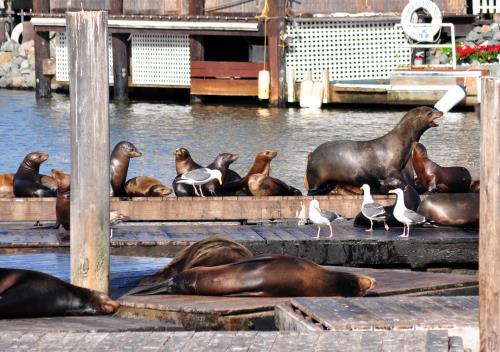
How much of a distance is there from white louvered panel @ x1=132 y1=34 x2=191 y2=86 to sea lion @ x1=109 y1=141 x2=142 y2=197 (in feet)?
75.4

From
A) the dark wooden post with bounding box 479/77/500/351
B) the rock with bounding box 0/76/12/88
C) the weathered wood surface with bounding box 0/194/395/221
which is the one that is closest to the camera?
the dark wooden post with bounding box 479/77/500/351

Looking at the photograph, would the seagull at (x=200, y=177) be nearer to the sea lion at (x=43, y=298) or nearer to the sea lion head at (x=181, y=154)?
the sea lion head at (x=181, y=154)

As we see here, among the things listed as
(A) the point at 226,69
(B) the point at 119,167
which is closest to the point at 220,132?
(A) the point at 226,69

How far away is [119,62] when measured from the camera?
122 ft

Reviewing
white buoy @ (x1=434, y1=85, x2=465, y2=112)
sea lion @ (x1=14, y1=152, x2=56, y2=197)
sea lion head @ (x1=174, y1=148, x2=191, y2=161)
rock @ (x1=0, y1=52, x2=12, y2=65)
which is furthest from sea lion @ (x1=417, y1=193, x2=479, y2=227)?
rock @ (x1=0, y1=52, x2=12, y2=65)

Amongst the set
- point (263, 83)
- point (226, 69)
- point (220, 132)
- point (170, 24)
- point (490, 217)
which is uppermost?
point (170, 24)

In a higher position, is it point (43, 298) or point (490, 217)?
point (490, 217)

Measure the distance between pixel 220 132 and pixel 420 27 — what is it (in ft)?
27.1

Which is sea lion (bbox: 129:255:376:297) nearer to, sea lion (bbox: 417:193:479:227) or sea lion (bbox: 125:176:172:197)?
sea lion (bbox: 417:193:479:227)

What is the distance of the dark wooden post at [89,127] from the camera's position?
31.3ft

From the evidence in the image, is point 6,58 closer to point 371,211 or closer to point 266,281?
point 371,211

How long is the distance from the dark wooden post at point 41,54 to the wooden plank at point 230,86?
16.5 ft

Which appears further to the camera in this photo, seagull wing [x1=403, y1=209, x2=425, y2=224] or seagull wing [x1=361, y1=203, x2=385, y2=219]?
seagull wing [x1=361, y1=203, x2=385, y2=219]

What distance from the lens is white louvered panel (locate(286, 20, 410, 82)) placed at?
37.7 metres
